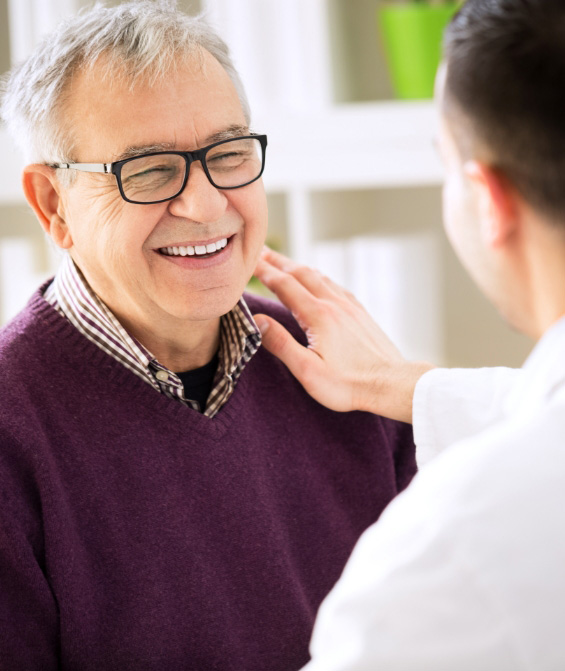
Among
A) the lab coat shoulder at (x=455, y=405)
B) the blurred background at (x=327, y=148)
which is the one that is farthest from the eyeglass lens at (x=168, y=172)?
the blurred background at (x=327, y=148)

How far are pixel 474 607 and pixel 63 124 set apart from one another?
87 centimetres

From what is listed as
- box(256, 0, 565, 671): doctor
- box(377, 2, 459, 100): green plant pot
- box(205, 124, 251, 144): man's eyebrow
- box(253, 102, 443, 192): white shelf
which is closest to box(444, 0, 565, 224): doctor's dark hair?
box(256, 0, 565, 671): doctor

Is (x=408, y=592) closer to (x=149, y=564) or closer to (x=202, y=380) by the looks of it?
(x=149, y=564)

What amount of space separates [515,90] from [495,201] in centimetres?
11

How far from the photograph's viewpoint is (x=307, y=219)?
7.39 feet

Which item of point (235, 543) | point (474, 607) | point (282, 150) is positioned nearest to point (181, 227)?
point (235, 543)

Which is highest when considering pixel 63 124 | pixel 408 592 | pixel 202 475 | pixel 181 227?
pixel 63 124

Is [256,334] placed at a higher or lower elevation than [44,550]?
higher

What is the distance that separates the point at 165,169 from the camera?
1258mm

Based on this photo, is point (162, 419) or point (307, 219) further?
point (307, 219)

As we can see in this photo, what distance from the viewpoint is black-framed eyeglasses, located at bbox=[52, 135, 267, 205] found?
1240mm

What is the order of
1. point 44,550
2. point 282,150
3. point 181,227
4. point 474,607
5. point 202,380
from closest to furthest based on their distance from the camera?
1. point 474,607
2. point 44,550
3. point 181,227
4. point 202,380
5. point 282,150

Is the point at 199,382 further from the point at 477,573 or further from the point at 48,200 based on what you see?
the point at 477,573

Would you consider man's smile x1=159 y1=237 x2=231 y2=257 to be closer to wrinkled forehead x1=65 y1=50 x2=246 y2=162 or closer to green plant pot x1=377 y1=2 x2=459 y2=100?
wrinkled forehead x1=65 y1=50 x2=246 y2=162
